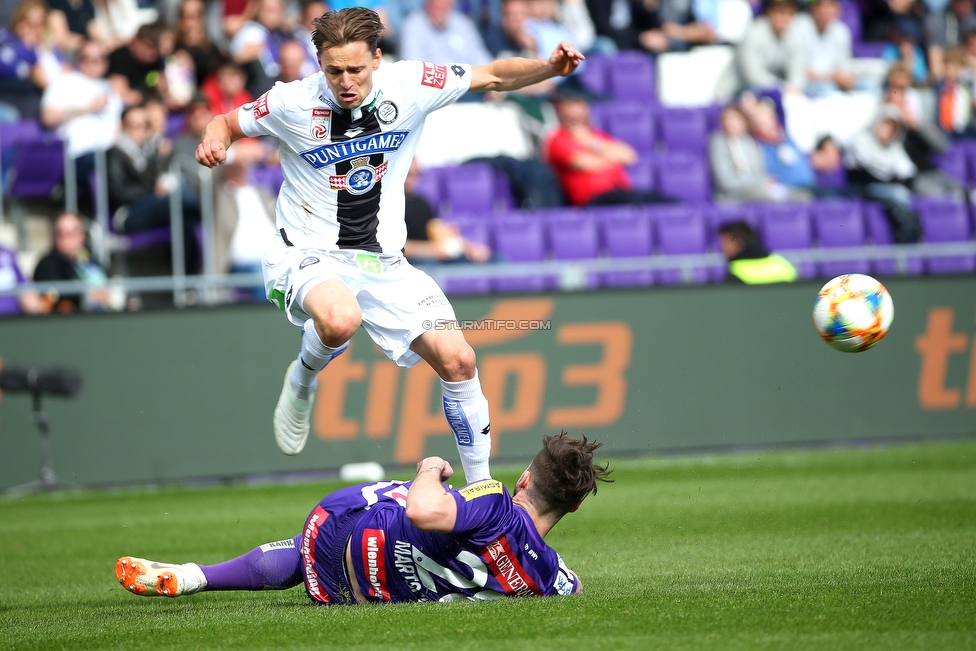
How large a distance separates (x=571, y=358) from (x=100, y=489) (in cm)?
463

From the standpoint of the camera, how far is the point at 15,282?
12.1 metres

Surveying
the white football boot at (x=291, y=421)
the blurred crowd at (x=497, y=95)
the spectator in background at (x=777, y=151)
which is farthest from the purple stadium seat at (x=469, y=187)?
the white football boot at (x=291, y=421)

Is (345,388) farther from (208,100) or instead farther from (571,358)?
(208,100)

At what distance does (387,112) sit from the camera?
666 centimetres

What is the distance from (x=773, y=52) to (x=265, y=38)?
23.3 feet

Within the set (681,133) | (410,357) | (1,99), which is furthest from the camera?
(681,133)

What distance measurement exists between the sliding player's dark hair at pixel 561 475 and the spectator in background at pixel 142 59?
10.8 m

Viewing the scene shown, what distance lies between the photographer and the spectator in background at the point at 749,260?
40.2 feet

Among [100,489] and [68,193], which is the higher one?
[68,193]

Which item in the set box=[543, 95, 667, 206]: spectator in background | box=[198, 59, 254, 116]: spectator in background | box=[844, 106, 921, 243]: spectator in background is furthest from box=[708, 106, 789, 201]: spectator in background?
box=[198, 59, 254, 116]: spectator in background

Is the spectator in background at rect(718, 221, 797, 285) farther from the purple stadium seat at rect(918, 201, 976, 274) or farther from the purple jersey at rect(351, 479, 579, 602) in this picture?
the purple jersey at rect(351, 479, 579, 602)

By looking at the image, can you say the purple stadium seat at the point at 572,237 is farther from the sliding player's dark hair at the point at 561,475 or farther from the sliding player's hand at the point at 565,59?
the sliding player's dark hair at the point at 561,475

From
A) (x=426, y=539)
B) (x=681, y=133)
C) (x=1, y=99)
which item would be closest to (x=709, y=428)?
(x=681, y=133)

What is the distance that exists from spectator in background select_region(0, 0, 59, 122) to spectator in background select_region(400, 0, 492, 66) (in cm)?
427
